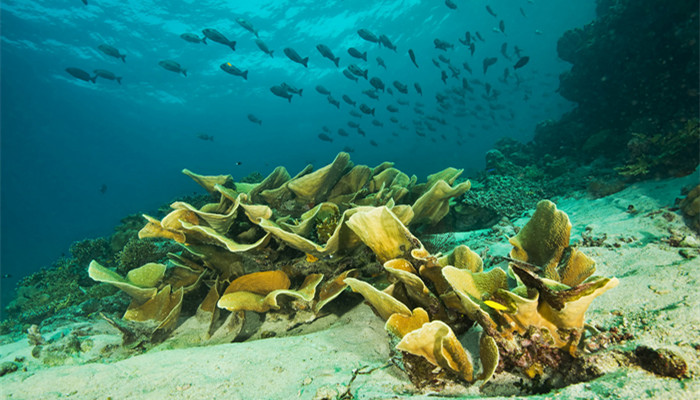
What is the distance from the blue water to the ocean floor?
433 inches

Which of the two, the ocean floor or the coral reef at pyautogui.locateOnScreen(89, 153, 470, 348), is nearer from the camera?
the ocean floor

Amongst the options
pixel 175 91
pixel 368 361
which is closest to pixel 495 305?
pixel 368 361

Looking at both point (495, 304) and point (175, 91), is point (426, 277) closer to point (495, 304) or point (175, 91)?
point (495, 304)

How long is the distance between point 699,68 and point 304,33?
136ft

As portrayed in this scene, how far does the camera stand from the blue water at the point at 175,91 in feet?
98.3

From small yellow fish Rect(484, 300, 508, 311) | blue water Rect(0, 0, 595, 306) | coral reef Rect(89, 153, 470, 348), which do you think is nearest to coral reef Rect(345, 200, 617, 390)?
small yellow fish Rect(484, 300, 508, 311)

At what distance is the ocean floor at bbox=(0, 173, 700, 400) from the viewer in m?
1.27

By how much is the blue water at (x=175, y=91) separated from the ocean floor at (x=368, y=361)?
1100 centimetres

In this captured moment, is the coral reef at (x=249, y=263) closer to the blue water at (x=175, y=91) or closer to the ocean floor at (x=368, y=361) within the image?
the ocean floor at (x=368, y=361)

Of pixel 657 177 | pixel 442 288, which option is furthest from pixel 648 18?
pixel 442 288

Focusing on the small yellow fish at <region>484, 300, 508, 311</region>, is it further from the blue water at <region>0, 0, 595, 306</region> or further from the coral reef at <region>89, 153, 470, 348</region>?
the blue water at <region>0, 0, 595, 306</region>

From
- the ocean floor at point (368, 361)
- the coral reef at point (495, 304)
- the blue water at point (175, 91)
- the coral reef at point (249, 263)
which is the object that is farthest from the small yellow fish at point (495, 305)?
the blue water at point (175, 91)

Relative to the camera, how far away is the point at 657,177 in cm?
537

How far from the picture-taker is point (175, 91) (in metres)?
45.6
